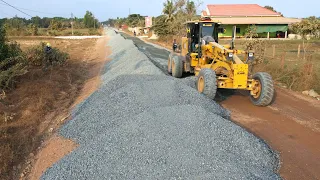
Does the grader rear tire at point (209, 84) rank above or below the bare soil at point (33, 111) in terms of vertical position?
above

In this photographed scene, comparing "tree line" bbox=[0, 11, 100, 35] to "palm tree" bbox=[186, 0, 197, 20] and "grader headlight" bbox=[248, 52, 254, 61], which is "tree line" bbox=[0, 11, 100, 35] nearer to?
"palm tree" bbox=[186, 0, 197, 20]

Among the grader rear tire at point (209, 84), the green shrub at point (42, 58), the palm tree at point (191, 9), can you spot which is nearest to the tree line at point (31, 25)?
the green shrub at point (42, 58)

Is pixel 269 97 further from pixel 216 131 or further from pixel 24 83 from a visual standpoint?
pixel 24 83

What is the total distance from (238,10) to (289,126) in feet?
148

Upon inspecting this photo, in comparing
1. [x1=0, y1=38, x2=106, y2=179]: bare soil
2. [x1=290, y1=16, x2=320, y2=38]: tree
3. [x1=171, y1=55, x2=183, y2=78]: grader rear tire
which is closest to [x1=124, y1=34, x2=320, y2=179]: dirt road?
[x1=171, y1=55, x2=183, y2=78]: grader rear tire

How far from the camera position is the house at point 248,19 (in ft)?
141

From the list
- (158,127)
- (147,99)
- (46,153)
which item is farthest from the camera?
(147,99)

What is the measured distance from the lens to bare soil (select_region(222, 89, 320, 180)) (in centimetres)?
568

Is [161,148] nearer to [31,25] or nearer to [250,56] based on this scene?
[250,56]

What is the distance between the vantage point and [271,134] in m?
7.13

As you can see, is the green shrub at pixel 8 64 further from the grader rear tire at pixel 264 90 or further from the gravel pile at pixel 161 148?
the grader rear tire at pixel 264 90

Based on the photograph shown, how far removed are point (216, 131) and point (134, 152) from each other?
1744 millimetres

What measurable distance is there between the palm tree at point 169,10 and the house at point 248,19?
5698 millimetres

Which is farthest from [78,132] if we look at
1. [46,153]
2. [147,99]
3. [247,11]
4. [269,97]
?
[247,11]
